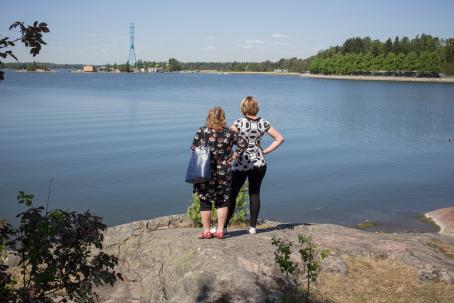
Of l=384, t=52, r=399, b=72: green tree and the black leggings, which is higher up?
l=384, t=52, r=399, b=72: green tree

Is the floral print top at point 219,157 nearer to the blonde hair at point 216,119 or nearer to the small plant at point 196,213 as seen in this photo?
the blonde hair at point 216,119

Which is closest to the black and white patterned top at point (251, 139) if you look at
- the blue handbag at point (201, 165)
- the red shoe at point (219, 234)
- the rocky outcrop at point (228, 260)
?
the blue handbag at point (201, 165)

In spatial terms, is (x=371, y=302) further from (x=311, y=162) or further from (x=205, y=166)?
(x=311, y=162)

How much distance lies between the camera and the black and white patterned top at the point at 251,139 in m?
6.38

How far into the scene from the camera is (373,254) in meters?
6.41

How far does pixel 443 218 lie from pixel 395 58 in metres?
133

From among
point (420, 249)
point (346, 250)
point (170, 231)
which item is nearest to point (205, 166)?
point (170, 231)

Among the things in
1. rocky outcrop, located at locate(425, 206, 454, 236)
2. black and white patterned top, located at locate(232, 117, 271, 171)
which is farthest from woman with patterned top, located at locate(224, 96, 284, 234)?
rocky outcrop, located at locate(425, 206, 454, 236)

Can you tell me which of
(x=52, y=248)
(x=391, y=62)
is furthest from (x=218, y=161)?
(x=391, y=62)

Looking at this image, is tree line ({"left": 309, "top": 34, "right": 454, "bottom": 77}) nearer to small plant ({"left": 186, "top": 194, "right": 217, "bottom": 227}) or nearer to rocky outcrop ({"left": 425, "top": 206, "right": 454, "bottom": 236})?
rocky outcrop ({"left": 425, "top": 206, "right": 454, "bottom": 236})

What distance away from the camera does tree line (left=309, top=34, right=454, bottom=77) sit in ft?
429

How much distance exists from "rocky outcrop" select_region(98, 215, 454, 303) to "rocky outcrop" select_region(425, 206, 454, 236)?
13.0ft

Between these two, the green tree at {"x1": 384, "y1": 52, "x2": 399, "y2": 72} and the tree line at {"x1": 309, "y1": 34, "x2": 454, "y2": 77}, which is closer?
the tree line at {"x1": 309, "y1": 34, "x2": 454, "y2": 77}

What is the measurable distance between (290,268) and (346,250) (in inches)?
89.5
